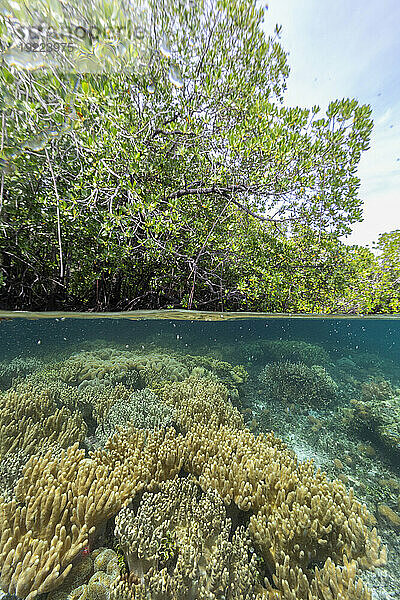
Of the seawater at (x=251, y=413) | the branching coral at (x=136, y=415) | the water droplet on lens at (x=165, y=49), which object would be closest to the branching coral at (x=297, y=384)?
the seawater at (x=251, y=413)

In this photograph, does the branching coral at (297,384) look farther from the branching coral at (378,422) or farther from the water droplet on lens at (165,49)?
the water droplet on lens at (165,49)

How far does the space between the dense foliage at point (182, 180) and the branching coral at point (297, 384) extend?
2919 millimetres

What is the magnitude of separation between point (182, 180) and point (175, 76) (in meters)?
1.99

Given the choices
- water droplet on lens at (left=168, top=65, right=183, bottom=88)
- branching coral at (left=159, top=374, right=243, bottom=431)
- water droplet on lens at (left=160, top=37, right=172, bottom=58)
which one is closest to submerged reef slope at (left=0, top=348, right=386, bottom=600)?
branching coral at (left=159, top=374, right=243, bottom=431)

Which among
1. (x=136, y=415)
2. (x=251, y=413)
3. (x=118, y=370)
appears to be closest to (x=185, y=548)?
(x=136, y=415)

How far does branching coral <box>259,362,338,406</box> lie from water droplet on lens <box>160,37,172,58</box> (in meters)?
9.65

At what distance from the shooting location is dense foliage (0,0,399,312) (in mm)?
3559

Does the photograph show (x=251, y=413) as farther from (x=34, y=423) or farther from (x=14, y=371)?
(x=14, y=371)

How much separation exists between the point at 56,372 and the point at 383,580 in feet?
28.6

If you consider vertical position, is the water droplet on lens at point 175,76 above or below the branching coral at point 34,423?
above

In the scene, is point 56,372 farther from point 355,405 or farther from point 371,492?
point 355,405

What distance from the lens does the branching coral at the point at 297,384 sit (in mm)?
8664

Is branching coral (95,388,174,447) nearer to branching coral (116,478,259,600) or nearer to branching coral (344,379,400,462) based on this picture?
branching coral (116,478,259,600)

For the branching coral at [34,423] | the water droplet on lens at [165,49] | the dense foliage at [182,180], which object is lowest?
the branching coral at [34,423]
